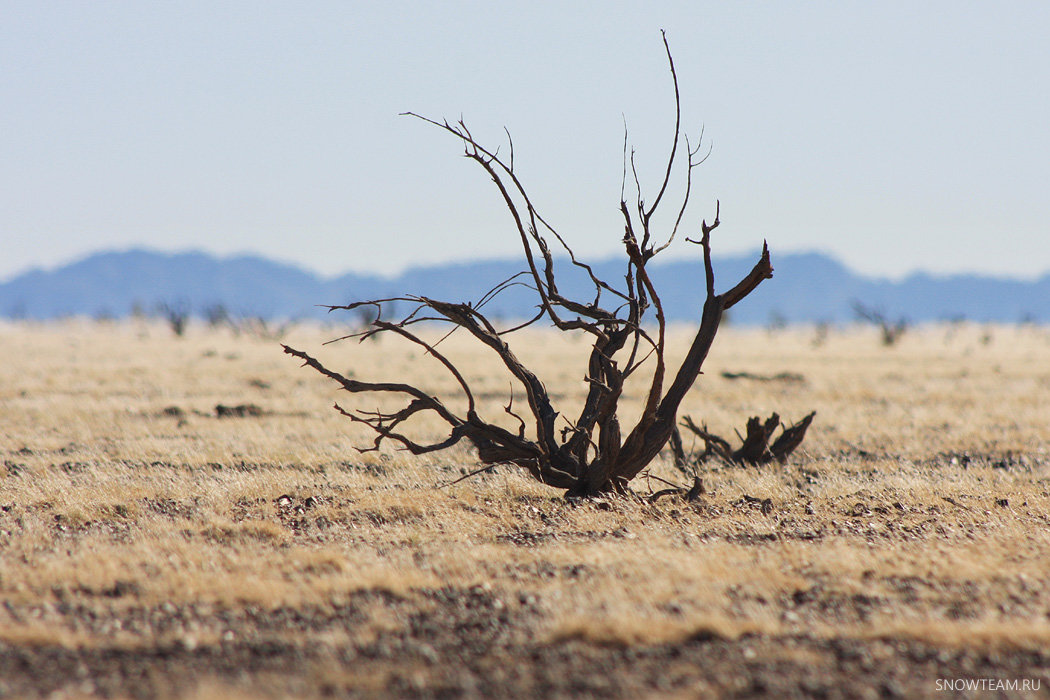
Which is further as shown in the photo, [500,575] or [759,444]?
[759,444]

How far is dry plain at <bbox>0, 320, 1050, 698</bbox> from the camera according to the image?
16.4 ft

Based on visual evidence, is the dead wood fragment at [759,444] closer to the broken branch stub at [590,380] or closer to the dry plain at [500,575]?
the dry plain at [500,575]

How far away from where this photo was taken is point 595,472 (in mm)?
9633

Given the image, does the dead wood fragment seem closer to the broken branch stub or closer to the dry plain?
the dry plain

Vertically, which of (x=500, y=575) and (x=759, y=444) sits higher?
(x=759, y=444)

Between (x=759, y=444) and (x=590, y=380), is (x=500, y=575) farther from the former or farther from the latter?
(x=759, y=444)

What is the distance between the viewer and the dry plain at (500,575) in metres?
4.98

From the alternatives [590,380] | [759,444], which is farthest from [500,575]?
[759,444]

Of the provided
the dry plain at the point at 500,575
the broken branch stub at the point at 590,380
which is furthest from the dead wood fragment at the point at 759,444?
the broken branch stub at the point at 590,380

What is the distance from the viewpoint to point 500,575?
6961 millimetres

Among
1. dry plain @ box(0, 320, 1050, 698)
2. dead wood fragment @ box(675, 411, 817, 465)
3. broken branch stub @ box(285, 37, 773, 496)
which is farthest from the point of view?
dead wood fragment @ box(675, 411, 817, 465)

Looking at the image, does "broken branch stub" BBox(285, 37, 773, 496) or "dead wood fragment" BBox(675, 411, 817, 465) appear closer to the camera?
"broken branch stub" BBox(285, 37, 773, 496)

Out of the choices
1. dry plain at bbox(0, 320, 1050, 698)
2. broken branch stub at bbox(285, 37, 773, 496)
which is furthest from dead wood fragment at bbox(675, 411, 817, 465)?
broken branch stub at bbox(285, 37, 773, 496)

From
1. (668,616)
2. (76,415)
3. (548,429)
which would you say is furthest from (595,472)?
(76,415)
